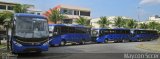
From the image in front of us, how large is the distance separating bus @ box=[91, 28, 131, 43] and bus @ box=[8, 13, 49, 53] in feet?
87.8

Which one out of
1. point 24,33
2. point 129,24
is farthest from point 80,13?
point 24,33

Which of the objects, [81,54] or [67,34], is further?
[67,34]

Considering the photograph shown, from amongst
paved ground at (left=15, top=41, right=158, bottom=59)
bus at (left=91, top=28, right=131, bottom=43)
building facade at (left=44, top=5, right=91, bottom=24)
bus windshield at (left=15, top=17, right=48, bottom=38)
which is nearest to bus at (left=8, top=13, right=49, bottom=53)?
bus windshield at (left=15, top=17, right=48, bottom=38)

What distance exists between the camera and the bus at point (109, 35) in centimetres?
4716

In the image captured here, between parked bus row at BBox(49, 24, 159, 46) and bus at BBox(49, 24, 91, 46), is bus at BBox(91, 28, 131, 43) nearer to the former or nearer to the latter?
parked bus row at BBox(49, 24, 159, 46)

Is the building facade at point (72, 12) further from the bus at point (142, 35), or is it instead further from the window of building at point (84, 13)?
the bus at point (142, 35)

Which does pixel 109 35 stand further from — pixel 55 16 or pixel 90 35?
pixel 55 16

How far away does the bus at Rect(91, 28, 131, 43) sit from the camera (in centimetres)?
4716

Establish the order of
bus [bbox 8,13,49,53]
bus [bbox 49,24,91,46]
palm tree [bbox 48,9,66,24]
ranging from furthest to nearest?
palm tree [bbox 48,9,66,24] → bus [bbox 49,24,91,46] → bus [bbox 8,13,49,53]

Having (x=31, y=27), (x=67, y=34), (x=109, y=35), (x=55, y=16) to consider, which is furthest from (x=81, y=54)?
(x=55, y=16)

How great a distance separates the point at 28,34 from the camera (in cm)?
1980

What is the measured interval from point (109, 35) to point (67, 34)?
12859 mm

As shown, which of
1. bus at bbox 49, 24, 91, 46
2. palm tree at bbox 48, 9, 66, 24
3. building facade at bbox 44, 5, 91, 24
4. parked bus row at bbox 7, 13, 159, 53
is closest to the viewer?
parked bus row at bbox 7, 13, 159, 53

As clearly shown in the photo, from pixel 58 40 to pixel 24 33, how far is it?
1596 centimetres
